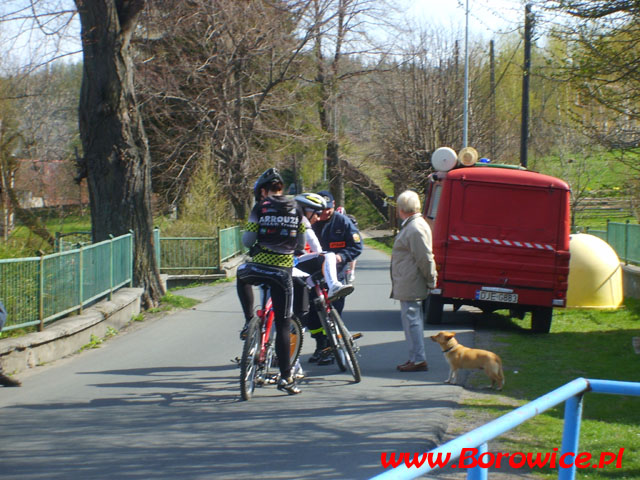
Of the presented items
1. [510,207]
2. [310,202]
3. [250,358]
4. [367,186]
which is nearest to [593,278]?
[510,207]

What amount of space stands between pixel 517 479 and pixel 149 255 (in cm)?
1062

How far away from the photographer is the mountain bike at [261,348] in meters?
6.80

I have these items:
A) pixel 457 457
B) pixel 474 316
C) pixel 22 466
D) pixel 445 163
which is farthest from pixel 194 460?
pixel 474 316

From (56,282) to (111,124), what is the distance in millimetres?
3913

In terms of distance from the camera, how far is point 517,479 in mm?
4809

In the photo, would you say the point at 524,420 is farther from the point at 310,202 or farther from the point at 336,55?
the point at 336,55

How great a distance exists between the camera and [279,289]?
684 cm

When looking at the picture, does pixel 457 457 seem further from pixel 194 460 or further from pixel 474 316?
pixel 474 316

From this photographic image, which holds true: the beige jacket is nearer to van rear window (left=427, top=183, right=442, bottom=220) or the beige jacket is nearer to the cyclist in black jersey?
the cyclist in black jersey

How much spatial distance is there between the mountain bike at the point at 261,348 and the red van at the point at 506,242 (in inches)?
169

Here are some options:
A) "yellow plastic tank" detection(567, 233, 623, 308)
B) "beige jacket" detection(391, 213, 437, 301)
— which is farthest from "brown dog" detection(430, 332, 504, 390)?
"yellow plastic tank" detection(567, 233, 623, 308)

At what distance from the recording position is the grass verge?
5.50m

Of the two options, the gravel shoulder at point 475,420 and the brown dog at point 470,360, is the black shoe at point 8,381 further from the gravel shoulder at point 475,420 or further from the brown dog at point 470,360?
the gravel shoulder at point 475,420

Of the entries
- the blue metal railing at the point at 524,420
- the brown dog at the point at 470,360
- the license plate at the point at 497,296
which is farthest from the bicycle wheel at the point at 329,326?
the blue metal railing at the point at 524,420
